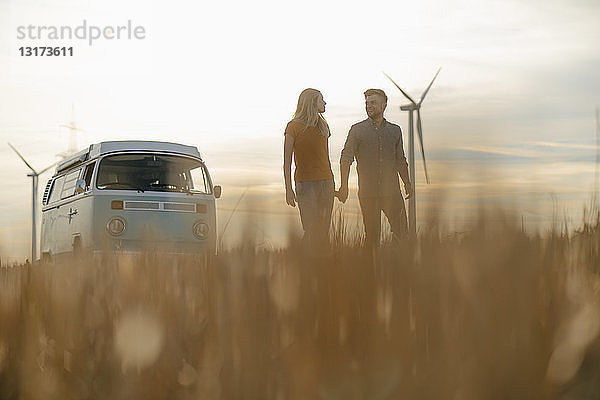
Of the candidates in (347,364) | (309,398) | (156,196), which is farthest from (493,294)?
(156,196)

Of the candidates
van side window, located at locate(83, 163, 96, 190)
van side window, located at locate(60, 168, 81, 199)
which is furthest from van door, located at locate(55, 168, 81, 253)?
van side window, located at locate(83, 163, 96, 190)

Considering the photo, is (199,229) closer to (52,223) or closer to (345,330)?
(52,223)

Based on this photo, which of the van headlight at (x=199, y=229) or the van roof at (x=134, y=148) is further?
the van roof at (x=134, y=148)

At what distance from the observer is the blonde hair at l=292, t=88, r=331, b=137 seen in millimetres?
7289

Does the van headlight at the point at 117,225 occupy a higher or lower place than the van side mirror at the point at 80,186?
lower

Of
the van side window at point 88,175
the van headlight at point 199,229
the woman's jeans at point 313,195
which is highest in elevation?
the van side window at point 88,175

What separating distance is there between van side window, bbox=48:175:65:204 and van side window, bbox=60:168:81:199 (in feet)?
1.63

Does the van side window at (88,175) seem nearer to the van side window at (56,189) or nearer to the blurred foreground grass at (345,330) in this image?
the van side window at (56,189)

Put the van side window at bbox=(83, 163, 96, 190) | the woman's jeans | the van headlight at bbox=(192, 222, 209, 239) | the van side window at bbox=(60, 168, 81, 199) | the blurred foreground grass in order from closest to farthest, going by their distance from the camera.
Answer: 1. the blurred foreground grass
2. the woman's jeans
3. the van headlight at bbox=(192, 222, 209, 239)
4. the van side window at bbox=(83, 163, 96, 190)
5. the van side window at bbox=(60, 168, 81, 199)

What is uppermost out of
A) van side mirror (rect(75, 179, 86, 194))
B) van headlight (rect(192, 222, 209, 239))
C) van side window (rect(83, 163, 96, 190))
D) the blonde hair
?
the blonde hair

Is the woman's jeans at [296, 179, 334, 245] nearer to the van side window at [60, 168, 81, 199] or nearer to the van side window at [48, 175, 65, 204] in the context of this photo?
the van side window at [60, 168, 81, 199]

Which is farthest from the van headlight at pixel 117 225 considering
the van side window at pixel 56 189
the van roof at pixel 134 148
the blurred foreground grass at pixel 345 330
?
the blurred foreground grass at pixel 345 330

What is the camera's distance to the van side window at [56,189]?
1433 centimetres

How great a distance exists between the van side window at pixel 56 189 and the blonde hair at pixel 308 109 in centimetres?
843
